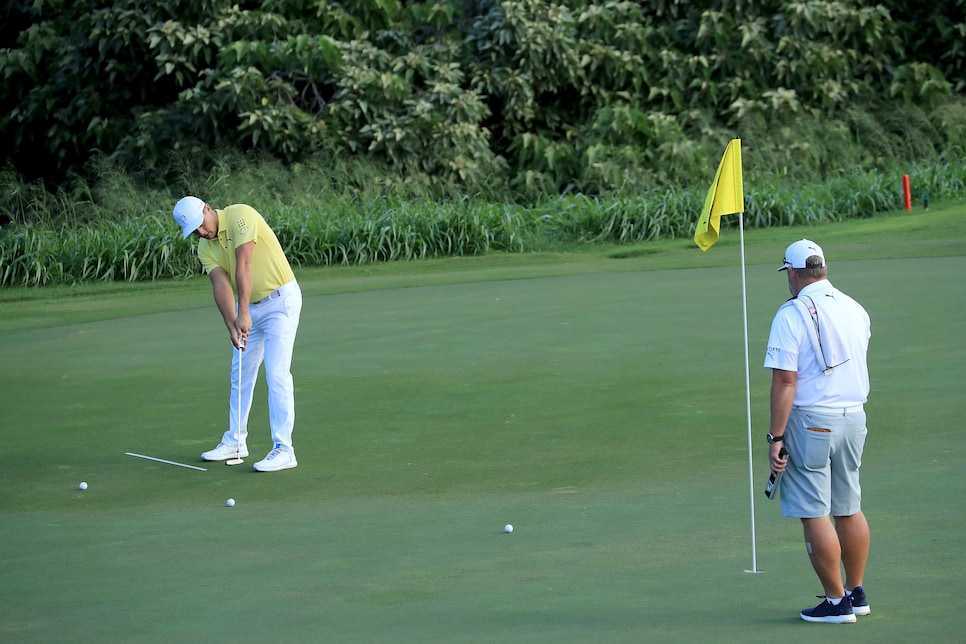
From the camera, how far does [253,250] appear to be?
9.19 m

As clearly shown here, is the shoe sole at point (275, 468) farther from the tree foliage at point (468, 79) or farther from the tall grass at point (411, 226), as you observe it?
the tree foliage at point (468, 79)

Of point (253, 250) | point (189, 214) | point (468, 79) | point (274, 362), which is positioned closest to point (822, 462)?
point (274, 362)

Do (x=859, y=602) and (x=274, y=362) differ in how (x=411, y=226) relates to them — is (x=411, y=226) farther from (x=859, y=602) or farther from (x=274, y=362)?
(x=859, y=602)

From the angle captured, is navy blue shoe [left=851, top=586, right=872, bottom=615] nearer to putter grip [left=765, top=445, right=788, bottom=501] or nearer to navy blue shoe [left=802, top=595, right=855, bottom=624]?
navy blue shoe [left=802, top=595, right=855, bottom=624]

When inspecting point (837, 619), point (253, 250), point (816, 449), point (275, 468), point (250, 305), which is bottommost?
point (275, 468)

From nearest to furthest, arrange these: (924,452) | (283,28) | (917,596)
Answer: (917,596), (924,452), (283,28)

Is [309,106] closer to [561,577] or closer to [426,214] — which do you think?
[426,214]

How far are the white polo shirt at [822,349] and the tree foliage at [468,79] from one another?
2072 cm

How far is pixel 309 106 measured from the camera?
1105 inches

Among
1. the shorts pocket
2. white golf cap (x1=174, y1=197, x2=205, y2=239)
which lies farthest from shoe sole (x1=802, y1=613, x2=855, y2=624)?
white golf cap (x1=174, y1=197, x2=205, y2=239)

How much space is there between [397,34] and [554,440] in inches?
763

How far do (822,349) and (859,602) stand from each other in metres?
1.03

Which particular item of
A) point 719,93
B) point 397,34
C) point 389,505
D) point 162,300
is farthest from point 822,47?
point 389,505

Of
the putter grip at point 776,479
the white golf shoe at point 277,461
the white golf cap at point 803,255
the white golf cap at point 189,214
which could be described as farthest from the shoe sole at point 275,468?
the white golf cap at point 803,255
